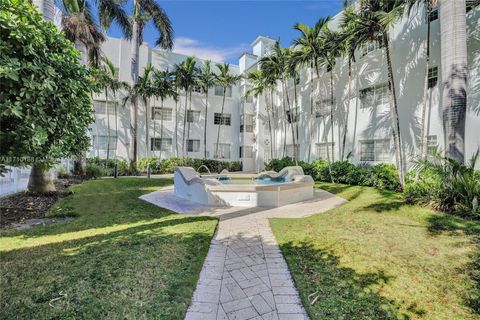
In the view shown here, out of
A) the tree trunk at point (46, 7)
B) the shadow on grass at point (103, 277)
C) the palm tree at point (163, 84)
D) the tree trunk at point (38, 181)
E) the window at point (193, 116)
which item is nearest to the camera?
the shadow on grass at point (103, 277)

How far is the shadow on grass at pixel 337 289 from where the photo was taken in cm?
305

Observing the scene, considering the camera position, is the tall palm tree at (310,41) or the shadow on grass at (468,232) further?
the tall palm tree at (310,41)

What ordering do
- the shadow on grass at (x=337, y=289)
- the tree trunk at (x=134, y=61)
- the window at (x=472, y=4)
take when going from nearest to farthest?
the shadow on grass at (x=337, y=289)
the window at (x=472, y=4)
the tree trunk at (x=134, y=61)

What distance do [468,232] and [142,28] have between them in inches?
897

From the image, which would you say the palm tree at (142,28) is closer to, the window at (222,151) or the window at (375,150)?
the window at (222,151)

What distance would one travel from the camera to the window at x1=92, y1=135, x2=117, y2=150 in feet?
73.6

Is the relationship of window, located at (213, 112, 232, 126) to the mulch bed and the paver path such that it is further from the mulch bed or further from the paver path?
the paver path

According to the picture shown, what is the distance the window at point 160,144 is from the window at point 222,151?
4893 mm

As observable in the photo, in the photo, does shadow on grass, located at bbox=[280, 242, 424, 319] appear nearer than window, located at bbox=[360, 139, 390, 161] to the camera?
Yes

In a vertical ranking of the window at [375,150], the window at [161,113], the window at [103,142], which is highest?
the window at [161,113]

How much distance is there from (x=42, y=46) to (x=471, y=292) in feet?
23.8

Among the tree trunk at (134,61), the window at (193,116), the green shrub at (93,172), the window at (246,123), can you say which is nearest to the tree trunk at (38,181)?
the green shrub at (93,172)

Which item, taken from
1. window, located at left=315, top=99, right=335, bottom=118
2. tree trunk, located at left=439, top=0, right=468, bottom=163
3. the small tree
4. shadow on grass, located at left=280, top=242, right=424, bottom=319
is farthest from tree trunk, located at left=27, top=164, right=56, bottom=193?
window, located at left=315, top=99, right=335, bottom=118

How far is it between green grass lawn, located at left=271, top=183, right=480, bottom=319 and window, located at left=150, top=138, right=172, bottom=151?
798 inches
